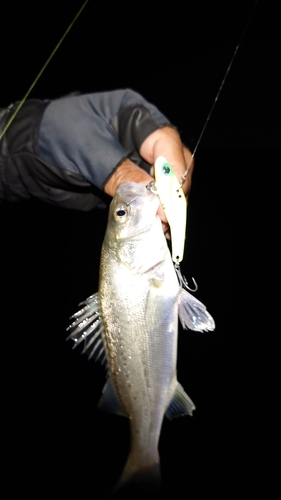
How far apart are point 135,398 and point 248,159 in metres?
8.59

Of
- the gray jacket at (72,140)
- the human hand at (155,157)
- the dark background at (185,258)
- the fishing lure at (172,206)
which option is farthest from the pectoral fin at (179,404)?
the dark background at (185,258)

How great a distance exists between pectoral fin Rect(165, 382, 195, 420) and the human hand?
0.68 m

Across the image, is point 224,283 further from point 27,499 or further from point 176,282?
point 176,282

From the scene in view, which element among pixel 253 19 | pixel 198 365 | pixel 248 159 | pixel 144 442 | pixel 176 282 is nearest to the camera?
pixel 176 282

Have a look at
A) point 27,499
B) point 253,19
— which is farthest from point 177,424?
point 253,19

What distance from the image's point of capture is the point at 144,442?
1546 millimetres

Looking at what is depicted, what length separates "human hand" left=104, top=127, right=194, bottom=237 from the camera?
1.66m

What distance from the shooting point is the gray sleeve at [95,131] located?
1.84 metres

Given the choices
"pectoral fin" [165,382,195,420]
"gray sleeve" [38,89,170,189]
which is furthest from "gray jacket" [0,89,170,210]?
"pectoral fin" [165,382,195,420]

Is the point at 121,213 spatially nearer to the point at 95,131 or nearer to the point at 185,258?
the point at 95,131

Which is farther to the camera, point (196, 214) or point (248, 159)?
point (248, 159)

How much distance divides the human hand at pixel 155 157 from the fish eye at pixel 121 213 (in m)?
0.16

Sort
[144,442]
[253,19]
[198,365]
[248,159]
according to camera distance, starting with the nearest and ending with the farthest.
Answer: [144,442] < [198,365] < [253,19] < [248,159]

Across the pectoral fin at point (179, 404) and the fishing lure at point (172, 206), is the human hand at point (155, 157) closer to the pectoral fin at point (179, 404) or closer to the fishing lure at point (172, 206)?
the fishing lure at point (172, 206)
